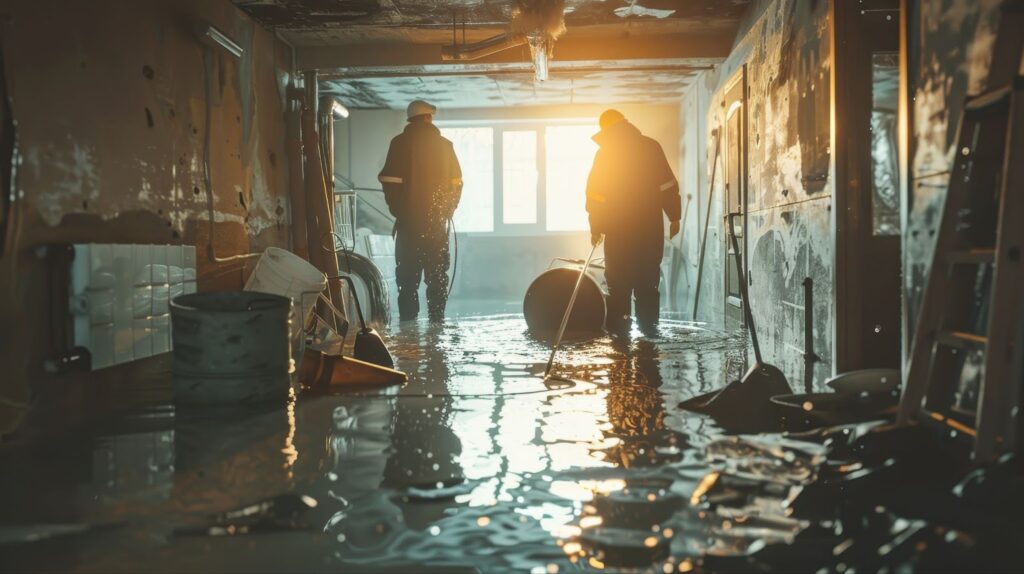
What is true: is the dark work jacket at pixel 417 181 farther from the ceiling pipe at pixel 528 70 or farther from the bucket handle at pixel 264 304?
the bucket handle at pixel 264 304

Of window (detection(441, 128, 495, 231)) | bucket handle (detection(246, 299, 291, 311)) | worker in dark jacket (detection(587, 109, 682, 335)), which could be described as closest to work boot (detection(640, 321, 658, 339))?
worker in dark jacket (detection(587, 109, 682, 335))

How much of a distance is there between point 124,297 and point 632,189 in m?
4.19

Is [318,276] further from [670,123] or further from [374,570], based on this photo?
[670,123]

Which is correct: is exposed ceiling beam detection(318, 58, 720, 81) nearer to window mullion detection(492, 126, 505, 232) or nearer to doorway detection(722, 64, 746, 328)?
doorway detection(722, 64, 746, 328)

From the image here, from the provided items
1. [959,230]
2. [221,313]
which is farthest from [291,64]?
[959,230]

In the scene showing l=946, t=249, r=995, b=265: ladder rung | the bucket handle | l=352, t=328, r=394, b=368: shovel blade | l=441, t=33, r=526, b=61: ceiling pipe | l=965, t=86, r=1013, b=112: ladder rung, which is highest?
l=441, t=33, r=526, b=61: ceiling pipe

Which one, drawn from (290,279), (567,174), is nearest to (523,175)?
(567,174)

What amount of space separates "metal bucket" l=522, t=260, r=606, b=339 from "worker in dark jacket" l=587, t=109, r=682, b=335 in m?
0.28

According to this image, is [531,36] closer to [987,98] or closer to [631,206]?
[631,206]

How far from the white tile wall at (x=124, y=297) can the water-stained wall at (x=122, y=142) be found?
116 mm

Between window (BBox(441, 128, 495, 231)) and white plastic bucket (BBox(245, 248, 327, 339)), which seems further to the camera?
window (BBox(441, 128, 495, 231))

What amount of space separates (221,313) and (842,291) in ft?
9.57

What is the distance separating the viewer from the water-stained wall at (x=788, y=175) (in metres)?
4.00

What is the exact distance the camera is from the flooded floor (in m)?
1.75
